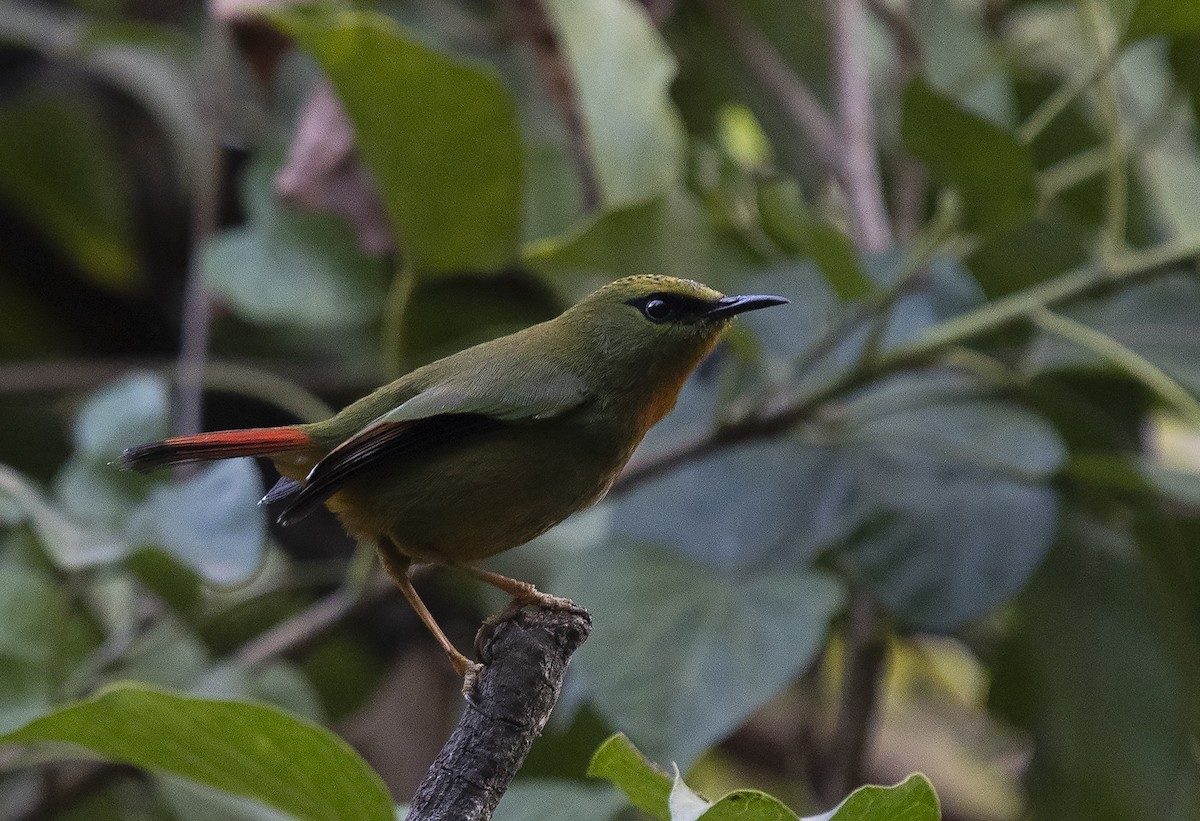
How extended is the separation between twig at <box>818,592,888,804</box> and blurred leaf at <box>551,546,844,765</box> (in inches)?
26.4

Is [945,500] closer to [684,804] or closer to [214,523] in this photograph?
[214,523]

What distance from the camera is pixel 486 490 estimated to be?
1.75m

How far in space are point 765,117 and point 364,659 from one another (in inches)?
74.6

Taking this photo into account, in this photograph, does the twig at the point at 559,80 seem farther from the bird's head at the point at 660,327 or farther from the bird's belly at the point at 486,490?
the bird's belly at the point at 486,490

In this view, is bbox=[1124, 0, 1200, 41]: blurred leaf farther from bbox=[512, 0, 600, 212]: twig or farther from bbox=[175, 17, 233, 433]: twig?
bbox=[175, 17, 233, 433]: twig

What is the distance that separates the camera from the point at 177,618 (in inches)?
106

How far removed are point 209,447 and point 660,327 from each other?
2.08 ft

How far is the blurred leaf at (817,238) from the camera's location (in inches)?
93.7

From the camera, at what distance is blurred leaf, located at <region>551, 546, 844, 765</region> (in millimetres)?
2336

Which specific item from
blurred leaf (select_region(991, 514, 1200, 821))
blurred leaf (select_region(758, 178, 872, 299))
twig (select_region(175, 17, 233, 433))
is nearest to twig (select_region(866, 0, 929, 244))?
blurred leaf (select_region(991, 514, 1200, 821))

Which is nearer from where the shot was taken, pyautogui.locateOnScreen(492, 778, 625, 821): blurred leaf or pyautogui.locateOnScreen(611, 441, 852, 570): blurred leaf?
pyautogui.locateOnScreen(492, 778, 625, 821): blurred leaf

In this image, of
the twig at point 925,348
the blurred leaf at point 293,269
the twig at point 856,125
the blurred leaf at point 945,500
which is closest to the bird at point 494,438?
the twig at point 925,348

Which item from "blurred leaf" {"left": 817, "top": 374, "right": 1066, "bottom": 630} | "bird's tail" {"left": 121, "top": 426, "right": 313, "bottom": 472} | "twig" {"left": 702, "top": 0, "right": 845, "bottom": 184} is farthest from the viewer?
"twig" {"left": 702, "top": 0, "right": 845, "bottom": 184}

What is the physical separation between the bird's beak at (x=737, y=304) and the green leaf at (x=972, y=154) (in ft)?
2.21
